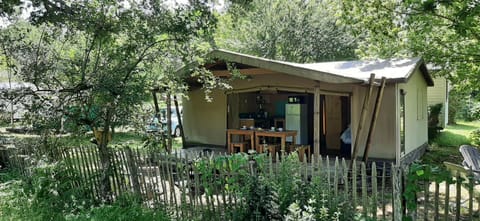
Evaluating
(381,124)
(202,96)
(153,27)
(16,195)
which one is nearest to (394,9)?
(381,124)

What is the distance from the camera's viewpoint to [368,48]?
50.3 ft

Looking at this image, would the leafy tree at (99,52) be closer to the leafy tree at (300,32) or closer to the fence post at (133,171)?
the fence post at (133,171)

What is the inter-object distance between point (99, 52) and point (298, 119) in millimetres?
6857

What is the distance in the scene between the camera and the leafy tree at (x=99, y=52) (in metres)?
5.24

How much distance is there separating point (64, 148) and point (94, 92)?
195 centimetres

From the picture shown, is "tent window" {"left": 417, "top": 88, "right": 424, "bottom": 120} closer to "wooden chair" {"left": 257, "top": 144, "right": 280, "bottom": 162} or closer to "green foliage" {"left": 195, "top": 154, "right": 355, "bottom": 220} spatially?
"wooden chair" {"left": 257, "top": 144, "right": 280, "bottom": 162}

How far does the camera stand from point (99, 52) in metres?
5.66

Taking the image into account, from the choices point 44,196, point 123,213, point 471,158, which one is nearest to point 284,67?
point 471,158

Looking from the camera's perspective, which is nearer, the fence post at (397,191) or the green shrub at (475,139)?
the fence post at (397,191)

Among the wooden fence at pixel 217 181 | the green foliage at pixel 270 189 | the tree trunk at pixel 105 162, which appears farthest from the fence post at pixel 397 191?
the tree trunk at pixel 105 162

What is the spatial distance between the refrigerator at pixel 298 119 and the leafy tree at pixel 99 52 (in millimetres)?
5543

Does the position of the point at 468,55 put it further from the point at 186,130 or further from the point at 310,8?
the point at 310,8

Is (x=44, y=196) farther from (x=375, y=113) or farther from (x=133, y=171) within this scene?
(x=375, y=113)

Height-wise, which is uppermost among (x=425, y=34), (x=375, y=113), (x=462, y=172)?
(x=425, y=34)
